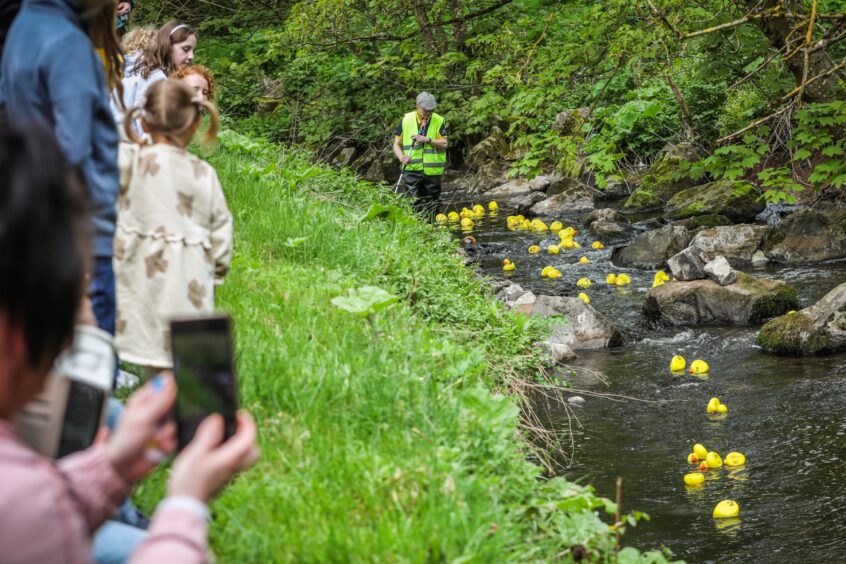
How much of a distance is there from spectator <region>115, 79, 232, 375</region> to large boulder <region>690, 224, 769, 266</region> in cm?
1036

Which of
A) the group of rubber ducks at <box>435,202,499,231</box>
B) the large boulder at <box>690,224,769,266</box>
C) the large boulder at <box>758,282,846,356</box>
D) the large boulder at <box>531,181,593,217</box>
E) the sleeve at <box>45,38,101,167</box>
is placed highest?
the sleeve at <box>45,38,101,167</box>

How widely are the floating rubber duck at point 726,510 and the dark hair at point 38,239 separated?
525cm

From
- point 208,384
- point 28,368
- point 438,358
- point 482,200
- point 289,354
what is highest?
point 28,368

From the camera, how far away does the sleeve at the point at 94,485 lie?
5.26ft

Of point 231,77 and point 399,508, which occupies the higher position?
point 399,508

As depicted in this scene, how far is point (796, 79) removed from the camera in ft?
37.1

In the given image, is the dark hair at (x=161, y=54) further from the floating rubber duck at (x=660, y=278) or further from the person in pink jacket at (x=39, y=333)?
the floating rubber duck at (x=660, y=278)

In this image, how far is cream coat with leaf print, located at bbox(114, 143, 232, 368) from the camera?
11.3 ft

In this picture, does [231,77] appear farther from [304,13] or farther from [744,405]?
[744,405]

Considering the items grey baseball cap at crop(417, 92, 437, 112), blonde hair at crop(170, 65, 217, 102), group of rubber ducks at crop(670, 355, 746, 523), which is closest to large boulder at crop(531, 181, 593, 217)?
grey baseball cap at crop(417, 92, 437, 112)

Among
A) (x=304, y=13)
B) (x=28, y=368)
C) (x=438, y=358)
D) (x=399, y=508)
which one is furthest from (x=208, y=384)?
(x=304, y=13)

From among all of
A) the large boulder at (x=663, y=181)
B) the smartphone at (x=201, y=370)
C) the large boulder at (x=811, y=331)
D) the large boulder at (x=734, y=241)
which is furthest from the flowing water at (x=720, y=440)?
the large boulder at (x=663, y=181)

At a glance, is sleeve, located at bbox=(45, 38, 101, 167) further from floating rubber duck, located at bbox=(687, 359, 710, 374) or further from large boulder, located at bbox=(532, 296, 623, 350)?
large boulder, located at bbox=(532, 296, 623, 350)

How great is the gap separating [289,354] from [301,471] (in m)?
1.04
